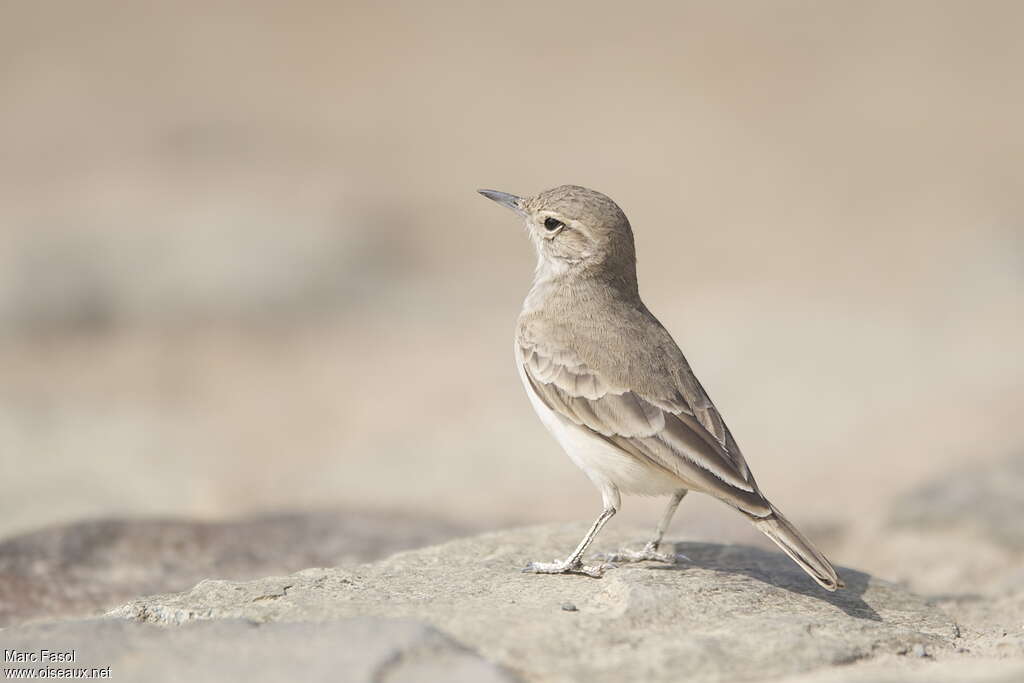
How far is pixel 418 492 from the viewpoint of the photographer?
11078 millimetres

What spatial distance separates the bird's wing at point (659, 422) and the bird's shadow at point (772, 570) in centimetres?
54

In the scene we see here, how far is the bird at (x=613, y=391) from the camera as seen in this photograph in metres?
5.81

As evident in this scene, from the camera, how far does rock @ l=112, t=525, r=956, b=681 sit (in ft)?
15.4

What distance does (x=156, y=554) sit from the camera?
7824 mm

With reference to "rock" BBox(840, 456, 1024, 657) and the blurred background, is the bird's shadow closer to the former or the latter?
"rock" BBox(840, 456, 1024, 657)

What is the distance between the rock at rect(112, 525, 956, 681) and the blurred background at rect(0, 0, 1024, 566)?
288 cm

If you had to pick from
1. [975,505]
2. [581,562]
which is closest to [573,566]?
[581,562]

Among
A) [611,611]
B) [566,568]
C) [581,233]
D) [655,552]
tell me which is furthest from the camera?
[581,233]

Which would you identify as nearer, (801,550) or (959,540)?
(801,550)

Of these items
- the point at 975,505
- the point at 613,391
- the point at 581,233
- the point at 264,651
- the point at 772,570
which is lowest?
the point at 264,651

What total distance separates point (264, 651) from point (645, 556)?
235 cm

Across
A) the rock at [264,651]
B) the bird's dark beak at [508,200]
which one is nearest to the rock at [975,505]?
the bird's dark beak at [508,200]

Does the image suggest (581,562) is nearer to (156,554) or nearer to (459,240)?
(156,554)

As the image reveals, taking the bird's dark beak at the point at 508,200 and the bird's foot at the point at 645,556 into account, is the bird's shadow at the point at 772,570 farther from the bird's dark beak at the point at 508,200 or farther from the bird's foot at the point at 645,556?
the bird's dark beak at the point at 508,200
